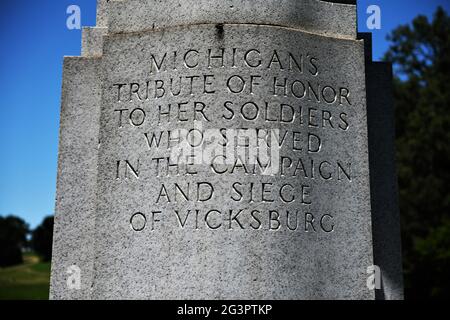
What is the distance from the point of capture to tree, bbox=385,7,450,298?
22422 mm

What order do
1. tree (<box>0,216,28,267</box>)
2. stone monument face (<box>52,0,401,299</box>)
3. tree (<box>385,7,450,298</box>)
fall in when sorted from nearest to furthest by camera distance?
stone monument face (<box>52,0,401,299</box>)
tree (<box>385,7,450,298</box>)
tree (<box>0,216,28,267</box>)

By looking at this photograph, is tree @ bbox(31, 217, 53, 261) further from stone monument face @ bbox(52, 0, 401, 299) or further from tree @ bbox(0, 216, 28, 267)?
stone monument face @ bbox(52, 0, 401, 299)

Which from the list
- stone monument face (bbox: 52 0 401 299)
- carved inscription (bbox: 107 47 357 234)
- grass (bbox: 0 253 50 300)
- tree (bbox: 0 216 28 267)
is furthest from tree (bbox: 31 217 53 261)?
carved inscription (bbox: 107 47 357 234)

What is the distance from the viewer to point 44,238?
75750mm

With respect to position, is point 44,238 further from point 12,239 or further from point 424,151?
point 424,151

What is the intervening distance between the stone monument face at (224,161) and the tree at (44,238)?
68.4 meters

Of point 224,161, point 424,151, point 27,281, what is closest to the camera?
point 224,161

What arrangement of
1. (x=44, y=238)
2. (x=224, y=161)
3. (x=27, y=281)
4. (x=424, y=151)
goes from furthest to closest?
(x=44, y=238)
(x=27, y=281)
(x=424, y=151)
(x=224, y=161)

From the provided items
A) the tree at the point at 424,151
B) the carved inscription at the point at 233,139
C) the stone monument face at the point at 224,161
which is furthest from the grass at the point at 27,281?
the carved inscription at the point at 233,139

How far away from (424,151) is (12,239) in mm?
60917

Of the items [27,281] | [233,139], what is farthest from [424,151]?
[27,281]

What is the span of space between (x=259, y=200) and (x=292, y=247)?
543mm

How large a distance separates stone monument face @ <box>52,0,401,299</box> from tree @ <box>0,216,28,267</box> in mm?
63422
